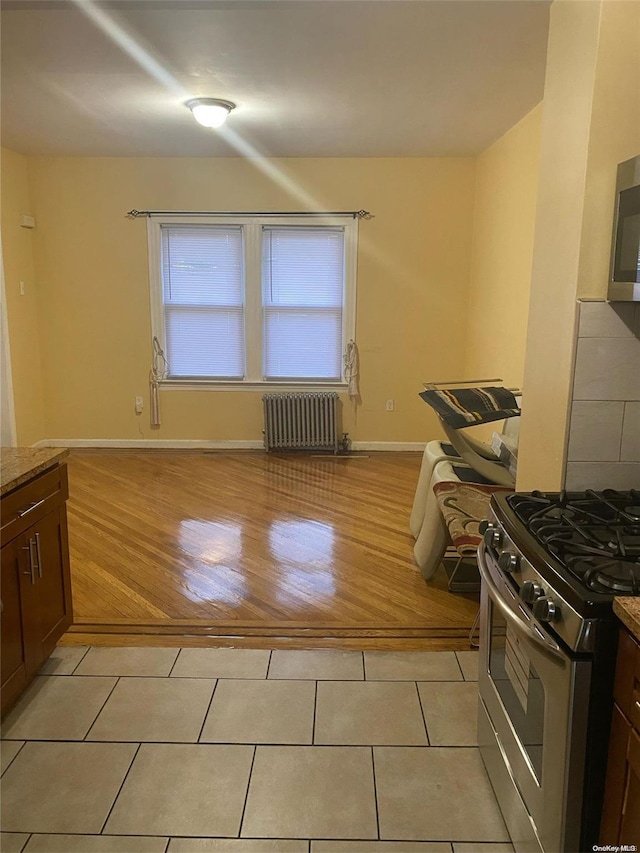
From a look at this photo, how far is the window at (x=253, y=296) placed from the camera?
575cm

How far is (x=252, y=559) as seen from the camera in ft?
11.7

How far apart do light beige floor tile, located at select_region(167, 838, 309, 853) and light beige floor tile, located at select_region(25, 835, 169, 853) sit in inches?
1.9

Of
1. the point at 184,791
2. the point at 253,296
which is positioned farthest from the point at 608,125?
the point at 253,296

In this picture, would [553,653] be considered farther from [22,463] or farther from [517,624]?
[22,463]

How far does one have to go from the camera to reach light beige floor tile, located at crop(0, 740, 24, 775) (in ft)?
6.59

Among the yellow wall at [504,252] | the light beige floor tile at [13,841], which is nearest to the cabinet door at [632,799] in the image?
the light beige floor tile at [13,841]

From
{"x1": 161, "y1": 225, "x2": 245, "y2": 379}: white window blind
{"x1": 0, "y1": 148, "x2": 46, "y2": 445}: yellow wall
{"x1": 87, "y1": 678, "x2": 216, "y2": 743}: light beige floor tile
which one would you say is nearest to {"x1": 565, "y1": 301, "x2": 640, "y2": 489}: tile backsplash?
{"x1": 87, "y1": 678, "x2": 216, "y2": 743}: light beige floor tile

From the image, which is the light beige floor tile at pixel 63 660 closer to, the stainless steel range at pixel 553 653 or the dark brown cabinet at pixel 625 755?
the stainless steel range at pixel 553 653

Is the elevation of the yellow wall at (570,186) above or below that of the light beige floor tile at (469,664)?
above

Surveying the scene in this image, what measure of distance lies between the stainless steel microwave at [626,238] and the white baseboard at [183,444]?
13.8 feet

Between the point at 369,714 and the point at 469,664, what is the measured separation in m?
0.52

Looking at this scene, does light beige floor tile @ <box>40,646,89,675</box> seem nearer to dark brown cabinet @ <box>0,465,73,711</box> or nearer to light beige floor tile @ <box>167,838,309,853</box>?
dark brown cabinet @ <box>0,465,73,711</box>

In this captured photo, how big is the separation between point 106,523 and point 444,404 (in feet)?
7.77

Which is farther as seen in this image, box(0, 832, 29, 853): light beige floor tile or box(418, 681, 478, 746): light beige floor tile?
box(418, 681, 478, 746): light beige floor tile
